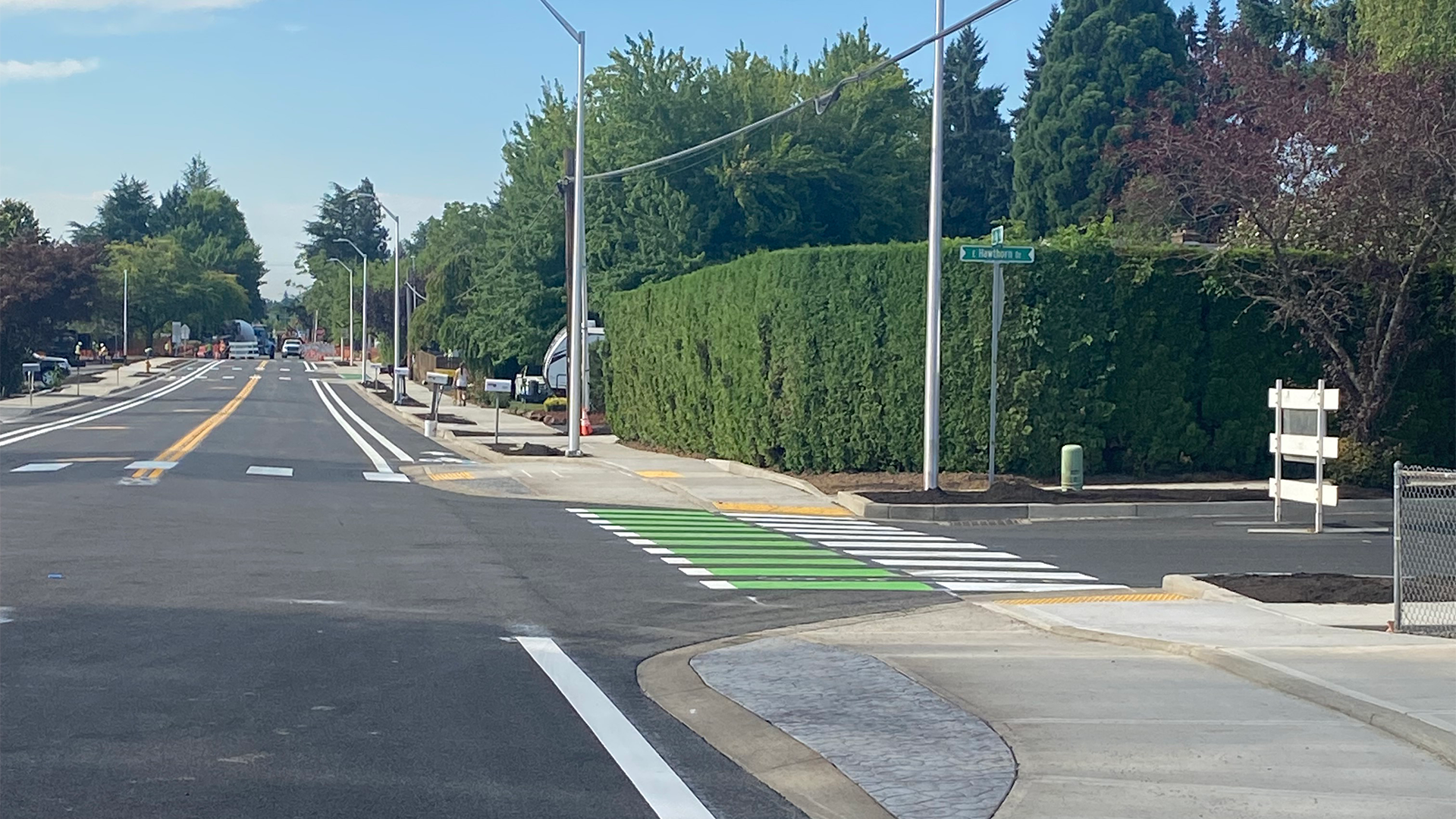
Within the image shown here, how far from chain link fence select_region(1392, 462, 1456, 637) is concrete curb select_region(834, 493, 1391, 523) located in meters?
7.34

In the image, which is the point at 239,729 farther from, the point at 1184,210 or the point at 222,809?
the point at 1184,210

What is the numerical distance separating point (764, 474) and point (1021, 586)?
12.8 m

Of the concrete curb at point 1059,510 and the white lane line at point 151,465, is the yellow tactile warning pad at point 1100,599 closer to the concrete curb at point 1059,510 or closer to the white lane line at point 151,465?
the concrete curb at point 1059,510

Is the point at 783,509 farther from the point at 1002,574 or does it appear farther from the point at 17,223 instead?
the point at 17,223

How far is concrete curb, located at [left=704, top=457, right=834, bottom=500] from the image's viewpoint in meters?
24.4

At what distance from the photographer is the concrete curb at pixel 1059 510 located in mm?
20750

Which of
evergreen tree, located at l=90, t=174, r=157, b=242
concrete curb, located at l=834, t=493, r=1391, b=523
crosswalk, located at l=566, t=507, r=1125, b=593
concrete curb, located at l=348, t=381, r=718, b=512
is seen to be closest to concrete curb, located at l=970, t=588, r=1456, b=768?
crosswalk, located at l=566, t=507, r=1125, b=593

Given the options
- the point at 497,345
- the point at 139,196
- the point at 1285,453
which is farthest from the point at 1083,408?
the point at 139,196

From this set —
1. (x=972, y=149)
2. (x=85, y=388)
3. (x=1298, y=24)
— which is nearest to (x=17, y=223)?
(x=85, y=388)

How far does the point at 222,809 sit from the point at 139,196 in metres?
188

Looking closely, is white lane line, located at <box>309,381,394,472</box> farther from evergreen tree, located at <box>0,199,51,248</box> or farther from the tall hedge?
evergreen tree, located at <box>0,199,51,248</box>

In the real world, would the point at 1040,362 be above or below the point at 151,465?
above

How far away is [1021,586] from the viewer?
14281 millimetres

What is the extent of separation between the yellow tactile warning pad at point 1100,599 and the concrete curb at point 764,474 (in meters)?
9.95
